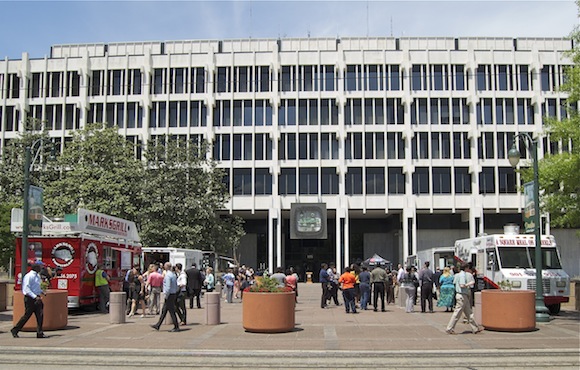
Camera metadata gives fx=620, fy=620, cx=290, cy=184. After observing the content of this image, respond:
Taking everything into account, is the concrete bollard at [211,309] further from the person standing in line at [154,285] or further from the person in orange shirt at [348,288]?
the person in orange shirt at [348,288]

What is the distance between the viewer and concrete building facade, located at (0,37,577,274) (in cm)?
5753

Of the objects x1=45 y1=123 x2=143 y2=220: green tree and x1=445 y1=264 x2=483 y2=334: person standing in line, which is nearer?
x1=445 y1=264 x2=483 y2=334: person standing in line

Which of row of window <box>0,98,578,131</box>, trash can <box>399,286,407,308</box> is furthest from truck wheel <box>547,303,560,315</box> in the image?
row of window <box>0,98,578,131</box>

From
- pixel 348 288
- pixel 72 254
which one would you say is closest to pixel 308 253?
pixel 348 288

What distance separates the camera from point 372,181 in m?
57.9

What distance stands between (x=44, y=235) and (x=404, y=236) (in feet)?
135

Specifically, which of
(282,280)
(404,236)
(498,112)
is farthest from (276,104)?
(282,280)

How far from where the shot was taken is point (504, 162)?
187ft

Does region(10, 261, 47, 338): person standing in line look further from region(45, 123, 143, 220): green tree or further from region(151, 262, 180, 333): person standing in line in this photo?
region(45, 123, 143, 220): green tree

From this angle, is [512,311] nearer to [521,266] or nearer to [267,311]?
[267,311]

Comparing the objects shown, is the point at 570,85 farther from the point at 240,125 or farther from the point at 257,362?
the point at 240,125

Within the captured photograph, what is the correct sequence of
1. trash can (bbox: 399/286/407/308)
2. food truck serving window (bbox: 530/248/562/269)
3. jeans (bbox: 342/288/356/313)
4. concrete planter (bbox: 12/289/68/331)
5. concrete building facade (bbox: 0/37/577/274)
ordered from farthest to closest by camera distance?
concrete building facade (bbox: 0/37/577/274) → trash can (bbox: 399/286/407/308) → food truck serving window (bbox: 530/248/562/269) → jeans (bbox: 342/288/356/313) → concrete planter (bbox: 12/289/68/331)

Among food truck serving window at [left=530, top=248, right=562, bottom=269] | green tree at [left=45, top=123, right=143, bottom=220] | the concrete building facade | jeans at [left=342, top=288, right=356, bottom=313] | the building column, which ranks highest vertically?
the concrete building facade

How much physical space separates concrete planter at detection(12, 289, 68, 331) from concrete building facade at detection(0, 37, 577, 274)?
4157 cm
